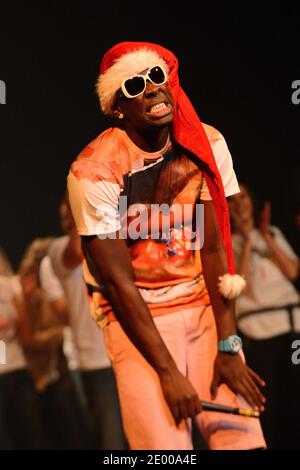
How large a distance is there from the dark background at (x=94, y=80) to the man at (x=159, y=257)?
0.91 m

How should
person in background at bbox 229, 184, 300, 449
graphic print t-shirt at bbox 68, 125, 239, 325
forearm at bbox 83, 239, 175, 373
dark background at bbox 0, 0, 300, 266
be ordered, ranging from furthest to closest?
person in background at bbox 229, 184, 300, 449 < dark background at bbox 0, 0, 300, 266 < graphic print t-shirt at bbox 68, 125, 239, 325 < forearm at bbox 83, 239, 175, 373

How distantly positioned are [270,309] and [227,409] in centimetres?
151

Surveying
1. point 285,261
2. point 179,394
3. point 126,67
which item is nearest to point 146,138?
point 126,67

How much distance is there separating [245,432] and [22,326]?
70.0 inches

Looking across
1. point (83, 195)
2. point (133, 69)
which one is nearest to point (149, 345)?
point (83, 195)

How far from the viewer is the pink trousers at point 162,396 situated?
2926 millimetres

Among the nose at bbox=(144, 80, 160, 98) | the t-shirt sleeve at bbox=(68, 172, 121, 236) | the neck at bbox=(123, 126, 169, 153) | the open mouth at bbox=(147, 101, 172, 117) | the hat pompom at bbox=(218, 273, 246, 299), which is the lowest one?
the hat pompom at bbox=(218, 273, 246, 299)

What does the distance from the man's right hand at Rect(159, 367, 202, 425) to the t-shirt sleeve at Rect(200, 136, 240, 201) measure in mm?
604

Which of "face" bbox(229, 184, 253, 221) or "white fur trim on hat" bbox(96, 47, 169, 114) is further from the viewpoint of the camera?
"face" bbox(229, 184, 253, 221)

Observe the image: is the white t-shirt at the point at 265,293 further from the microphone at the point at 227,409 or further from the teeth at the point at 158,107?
the teeth at the point at 158,107

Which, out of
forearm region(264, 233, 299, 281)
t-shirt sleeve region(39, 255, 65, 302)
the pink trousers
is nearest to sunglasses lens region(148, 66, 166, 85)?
the pink trousers

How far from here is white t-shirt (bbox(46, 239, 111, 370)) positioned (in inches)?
175

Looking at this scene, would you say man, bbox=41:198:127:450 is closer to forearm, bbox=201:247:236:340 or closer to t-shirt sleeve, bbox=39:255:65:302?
t-shirt sleeve, bbox=39:255:65:302

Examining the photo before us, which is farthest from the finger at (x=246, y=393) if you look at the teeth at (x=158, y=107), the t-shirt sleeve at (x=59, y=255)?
the t-shirt sleeve at (x=59, y=255)
